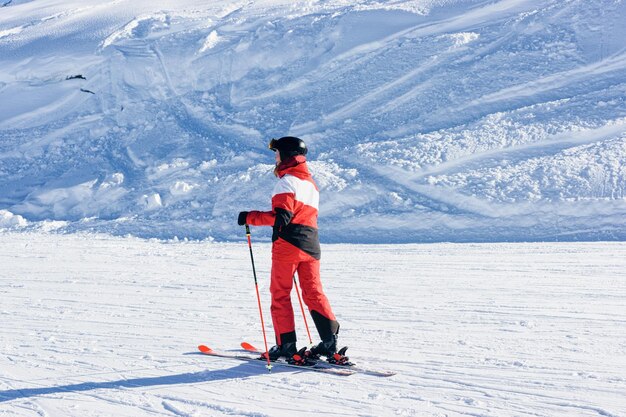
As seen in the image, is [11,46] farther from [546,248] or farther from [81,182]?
[546,248]

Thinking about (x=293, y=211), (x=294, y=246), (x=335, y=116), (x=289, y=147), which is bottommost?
(x=294, y=246)

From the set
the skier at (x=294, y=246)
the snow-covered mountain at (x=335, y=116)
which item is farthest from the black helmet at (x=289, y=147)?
the snow-covered mountain at (x=335, y=116)

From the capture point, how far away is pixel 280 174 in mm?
5035

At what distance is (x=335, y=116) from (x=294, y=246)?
10.2m

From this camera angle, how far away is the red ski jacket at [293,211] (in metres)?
4.86

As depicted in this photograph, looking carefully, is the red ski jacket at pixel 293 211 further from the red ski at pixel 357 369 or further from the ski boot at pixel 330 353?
the red ski at pixel 357 369

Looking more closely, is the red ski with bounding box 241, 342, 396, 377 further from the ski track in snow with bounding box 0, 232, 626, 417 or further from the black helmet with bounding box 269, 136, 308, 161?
the black helmet with bounding box 269, 136, 308, 161

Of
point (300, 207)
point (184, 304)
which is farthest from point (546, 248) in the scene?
point (300, 207)

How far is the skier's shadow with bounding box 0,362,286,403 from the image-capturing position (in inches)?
183

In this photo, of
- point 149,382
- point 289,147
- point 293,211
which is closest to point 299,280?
point 293,211

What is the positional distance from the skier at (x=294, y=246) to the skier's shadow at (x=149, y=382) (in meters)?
0.33

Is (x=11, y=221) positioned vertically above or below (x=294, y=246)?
above

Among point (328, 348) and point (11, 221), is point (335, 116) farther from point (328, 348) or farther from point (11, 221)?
point (328, 348)

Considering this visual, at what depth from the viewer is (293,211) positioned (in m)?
4.89
